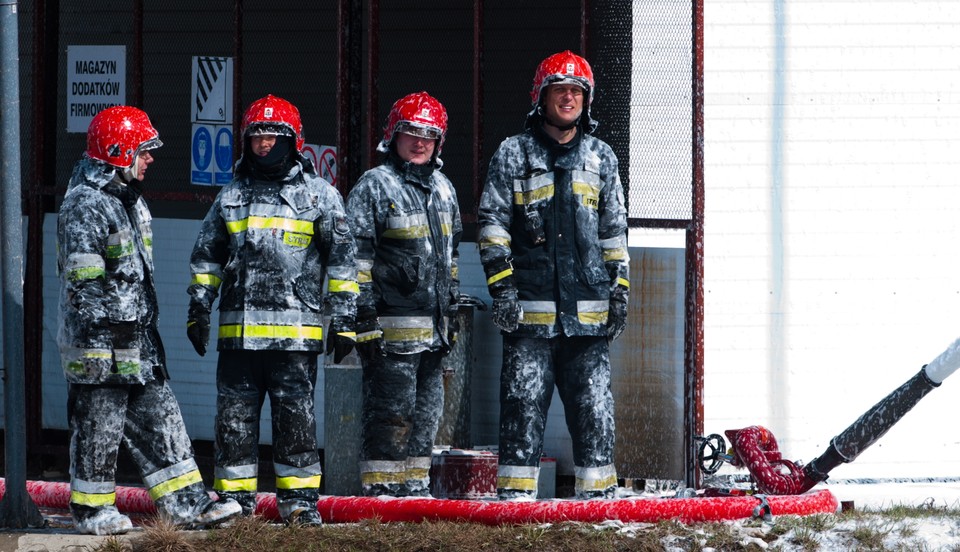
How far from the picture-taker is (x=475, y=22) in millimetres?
9062

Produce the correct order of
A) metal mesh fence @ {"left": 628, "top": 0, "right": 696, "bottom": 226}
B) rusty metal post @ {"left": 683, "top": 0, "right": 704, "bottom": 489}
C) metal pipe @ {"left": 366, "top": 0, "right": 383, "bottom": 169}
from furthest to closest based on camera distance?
metal pipe @ {"left": 366, "top": 0, "right": 383, "bottom": 169} → metal mesh fence @ {"left": 628, "top": 0, "right": 696, "bottom": 226} → rusty metal post @ {"left": 683, "top": 0, "right": 704, "bottom": 489}

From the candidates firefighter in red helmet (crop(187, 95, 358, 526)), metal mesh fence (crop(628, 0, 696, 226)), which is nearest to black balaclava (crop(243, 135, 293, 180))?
firefighter in red helmet (crop(187, 95, 358, 526))

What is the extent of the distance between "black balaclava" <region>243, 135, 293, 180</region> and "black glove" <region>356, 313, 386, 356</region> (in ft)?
3.08

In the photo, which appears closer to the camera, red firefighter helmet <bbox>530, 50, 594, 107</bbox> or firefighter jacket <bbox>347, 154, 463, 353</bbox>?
red firefighter helmet <bbox>530, 50, 594, 107</bbox>

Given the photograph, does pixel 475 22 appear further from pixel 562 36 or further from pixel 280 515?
pixel 280 515

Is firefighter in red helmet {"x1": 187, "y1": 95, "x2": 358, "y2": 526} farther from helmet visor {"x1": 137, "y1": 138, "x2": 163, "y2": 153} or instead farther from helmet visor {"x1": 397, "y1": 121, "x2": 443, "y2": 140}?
helmet visor {"x1": 397, "y1": 121, "x2": 443, "y2": 140}

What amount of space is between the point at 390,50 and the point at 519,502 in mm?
4814

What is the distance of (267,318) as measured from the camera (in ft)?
24.2

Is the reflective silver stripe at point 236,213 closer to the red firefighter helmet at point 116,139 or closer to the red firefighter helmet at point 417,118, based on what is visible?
the red firefighter helmet at point 116,139

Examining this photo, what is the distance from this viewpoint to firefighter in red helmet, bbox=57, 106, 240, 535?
7016 mm

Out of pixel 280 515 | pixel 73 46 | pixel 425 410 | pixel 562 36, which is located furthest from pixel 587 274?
pixel 73 46

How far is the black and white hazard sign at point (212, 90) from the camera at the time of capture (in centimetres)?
985

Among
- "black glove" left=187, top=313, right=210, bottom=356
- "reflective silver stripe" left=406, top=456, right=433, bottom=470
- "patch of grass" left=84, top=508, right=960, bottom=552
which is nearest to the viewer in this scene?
"patch of grass" left=84, top=508, right=960, bottom=552

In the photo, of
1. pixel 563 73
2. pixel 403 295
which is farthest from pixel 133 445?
pixel 563 73
